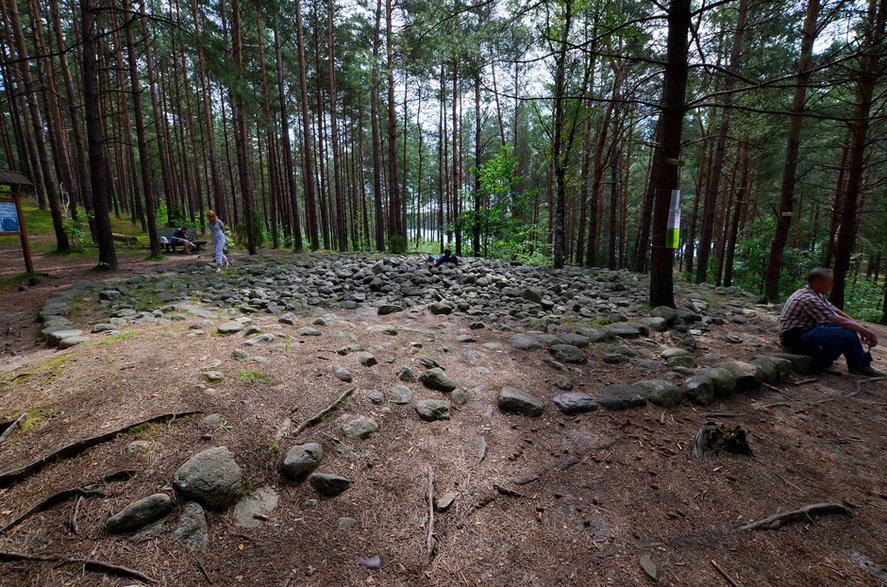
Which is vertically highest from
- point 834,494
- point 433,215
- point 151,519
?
point 433,215

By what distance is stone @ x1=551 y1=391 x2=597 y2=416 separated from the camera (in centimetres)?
309

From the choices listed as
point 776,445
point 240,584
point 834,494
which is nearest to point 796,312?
point 776,445

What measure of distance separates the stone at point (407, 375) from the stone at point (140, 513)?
74.8 inches

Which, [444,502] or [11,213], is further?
[11,213]

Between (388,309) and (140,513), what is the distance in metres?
4.55

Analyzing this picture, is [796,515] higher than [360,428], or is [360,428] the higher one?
[360,428]

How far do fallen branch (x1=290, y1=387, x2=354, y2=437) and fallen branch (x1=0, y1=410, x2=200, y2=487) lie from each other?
0.81 metres

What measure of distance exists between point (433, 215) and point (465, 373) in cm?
4850

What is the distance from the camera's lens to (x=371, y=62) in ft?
36.3

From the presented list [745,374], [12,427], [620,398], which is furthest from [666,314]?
[12,427]

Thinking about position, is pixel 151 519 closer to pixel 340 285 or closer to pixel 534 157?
pixel 340 285

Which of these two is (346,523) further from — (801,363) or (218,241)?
(218,241)

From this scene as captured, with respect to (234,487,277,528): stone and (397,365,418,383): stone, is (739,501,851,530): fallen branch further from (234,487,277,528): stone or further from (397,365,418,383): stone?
(234,487,277,528): stone

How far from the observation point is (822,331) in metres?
3.88
